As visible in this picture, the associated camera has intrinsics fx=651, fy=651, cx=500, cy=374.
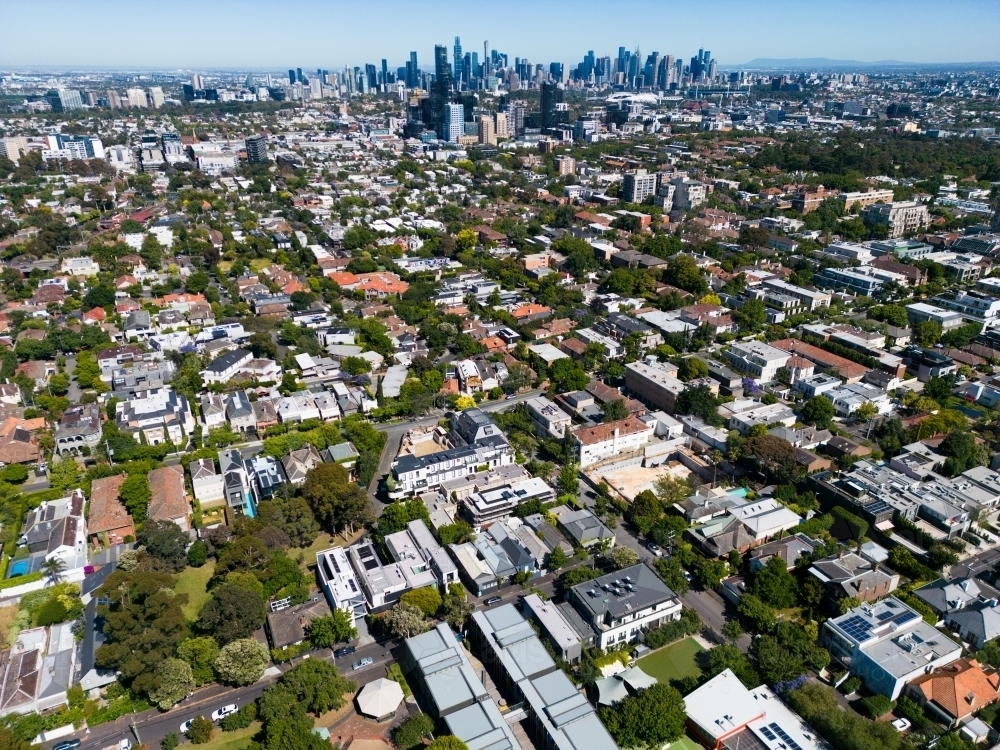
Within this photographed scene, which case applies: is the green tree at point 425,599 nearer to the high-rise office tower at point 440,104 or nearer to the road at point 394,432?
the road at point 394,432

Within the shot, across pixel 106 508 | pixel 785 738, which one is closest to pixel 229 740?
pixel 106 508

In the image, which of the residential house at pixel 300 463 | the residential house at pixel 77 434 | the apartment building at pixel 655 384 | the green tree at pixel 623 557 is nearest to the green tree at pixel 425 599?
the green tree at pixel 623 557

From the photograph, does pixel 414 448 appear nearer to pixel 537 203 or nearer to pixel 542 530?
pixel 542 530

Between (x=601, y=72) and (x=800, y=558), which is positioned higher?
(x=601, y=72)

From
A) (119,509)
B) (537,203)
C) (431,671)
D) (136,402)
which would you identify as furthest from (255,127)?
(431,671)

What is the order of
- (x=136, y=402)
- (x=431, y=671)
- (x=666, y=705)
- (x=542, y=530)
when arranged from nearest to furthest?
1. (x=666, y=705)
2. (x=431, y=671)
3. (x=542, y=530)
4. (x=136, y=402)

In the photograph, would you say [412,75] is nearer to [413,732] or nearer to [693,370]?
→ [693,370]
